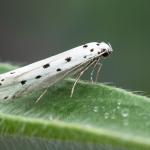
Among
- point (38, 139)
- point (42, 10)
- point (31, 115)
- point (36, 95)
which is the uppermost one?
point (42, 10)

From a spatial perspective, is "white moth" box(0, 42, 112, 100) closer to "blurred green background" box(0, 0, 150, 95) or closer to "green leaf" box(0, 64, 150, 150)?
"green leaf" box(0, 64, 150, 150)

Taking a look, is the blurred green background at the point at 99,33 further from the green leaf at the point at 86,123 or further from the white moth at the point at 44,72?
the green leaf at the point at 86,123

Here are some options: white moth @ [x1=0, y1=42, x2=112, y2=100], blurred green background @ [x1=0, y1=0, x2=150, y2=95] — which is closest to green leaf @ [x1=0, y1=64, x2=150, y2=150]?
white moth @ [x1=0, y1=42, x2=112, y2=100]

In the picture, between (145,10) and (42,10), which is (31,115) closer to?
(145,10)

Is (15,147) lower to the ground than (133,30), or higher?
lower

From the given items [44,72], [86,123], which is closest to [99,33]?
[44,72]

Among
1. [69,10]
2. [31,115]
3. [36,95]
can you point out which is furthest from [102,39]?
[31,115]

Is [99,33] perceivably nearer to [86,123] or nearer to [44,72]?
[44,72]
